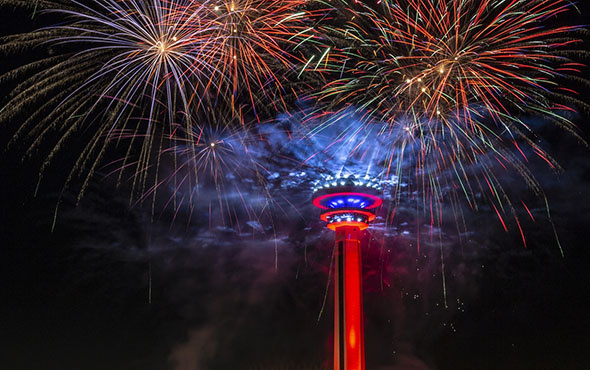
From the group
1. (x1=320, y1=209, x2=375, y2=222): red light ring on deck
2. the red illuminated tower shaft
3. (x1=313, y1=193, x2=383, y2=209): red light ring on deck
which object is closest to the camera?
the red illuminated tower shaft

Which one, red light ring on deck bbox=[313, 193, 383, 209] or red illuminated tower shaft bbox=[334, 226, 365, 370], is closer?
red illuminated tower shaft bbox=[334, 226, 365, 370]

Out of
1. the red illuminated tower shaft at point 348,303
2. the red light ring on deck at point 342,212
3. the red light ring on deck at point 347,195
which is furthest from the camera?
the red light ring on deck at point 342,212

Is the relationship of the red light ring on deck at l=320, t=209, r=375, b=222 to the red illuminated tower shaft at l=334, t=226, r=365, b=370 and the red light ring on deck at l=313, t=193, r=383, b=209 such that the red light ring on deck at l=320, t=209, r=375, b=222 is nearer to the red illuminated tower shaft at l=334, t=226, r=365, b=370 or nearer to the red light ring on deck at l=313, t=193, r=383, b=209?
the red light ring on deck at l=313, t=193, r=383, b=209

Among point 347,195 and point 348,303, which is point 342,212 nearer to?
point 347,195

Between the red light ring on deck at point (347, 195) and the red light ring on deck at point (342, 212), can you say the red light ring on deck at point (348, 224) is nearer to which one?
the red light ring on deck at point (342, 212)

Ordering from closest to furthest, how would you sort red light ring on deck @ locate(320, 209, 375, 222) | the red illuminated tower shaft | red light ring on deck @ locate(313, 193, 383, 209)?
the red illuminated tower shaft, red light ring on deck @ locate(313, 193, 383, 209), red light ring on deck @ locate(320, 209, 375, 222)

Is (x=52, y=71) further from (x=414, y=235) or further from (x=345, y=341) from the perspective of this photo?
(x=414, y=235)

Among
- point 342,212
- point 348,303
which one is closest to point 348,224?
point 342,212

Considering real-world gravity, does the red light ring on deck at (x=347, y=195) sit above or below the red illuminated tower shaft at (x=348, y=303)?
above
